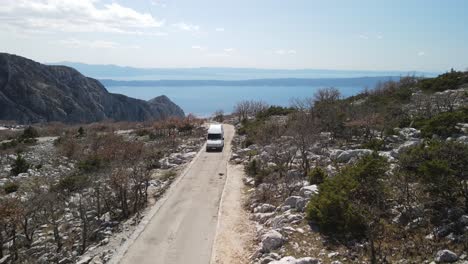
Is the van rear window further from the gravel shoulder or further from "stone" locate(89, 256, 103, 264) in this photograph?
"stone" locate(89, 256, 103, 264)

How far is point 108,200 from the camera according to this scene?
19.2 metres

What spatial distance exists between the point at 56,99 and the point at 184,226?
388ft

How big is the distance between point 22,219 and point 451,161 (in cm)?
1665

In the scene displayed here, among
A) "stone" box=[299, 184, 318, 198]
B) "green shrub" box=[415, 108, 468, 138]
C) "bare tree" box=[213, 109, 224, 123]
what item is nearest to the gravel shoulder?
"stone" box=[299, 184, 318, 198]

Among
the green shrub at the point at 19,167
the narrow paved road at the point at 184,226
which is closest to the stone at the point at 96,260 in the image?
the narrow paved road at the point at 184,226

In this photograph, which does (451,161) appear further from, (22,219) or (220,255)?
(22,219)

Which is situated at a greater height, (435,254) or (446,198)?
(446,198)

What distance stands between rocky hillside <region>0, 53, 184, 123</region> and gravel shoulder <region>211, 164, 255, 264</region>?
3133 inches

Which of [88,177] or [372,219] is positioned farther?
[88,177]

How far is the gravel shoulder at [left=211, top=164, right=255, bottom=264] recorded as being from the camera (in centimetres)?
1333

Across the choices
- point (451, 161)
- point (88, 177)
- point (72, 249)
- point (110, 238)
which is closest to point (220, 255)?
point (110, 238)

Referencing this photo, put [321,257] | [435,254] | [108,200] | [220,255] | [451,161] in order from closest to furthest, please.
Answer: [435,254] < [321,257] < [451,161] < [220,255] < [108,200]

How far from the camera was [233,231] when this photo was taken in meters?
15.6

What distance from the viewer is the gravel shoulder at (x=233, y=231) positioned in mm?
13328
